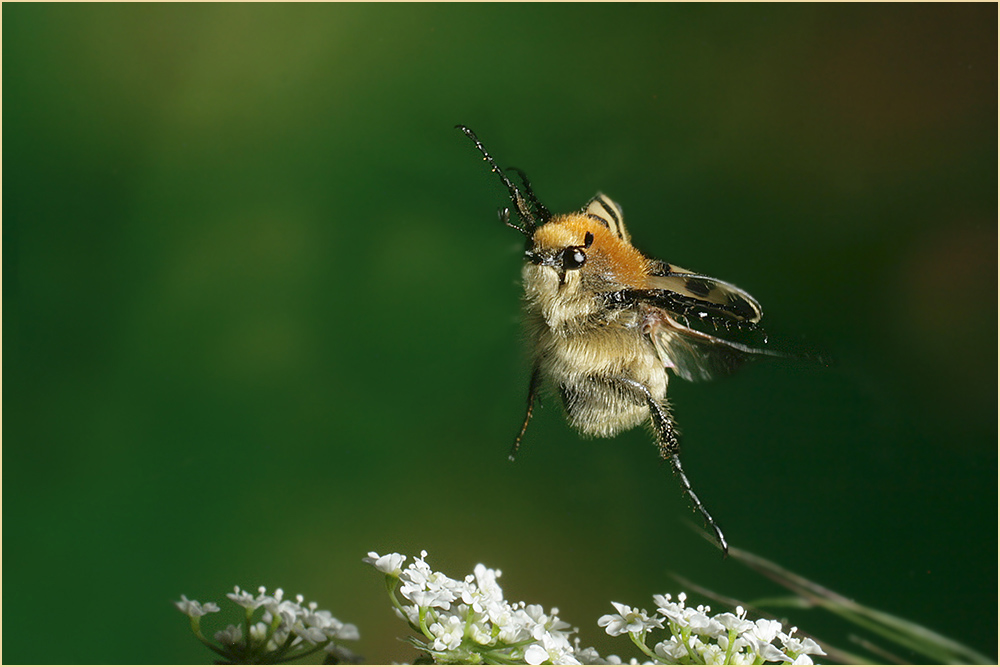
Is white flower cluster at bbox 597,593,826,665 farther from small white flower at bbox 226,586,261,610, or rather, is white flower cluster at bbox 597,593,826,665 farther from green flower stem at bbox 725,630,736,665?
small white flower at bbox 226,586,261,610

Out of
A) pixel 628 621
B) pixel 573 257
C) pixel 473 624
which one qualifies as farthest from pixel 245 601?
pixel 573 257

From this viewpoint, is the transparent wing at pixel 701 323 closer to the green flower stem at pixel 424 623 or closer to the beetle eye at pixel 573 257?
the beetle eye at pixel 573 257

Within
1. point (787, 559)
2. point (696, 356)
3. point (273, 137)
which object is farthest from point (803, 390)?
point (273, 137)

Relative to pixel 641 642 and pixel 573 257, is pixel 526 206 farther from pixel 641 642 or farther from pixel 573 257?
pixel 641 642

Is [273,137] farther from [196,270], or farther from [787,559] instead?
[787,559]

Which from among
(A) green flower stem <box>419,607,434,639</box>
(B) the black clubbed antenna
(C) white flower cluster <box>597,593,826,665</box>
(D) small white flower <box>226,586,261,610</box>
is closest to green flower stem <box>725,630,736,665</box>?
(C) white flower cluster <box>597,593,826,665</box>

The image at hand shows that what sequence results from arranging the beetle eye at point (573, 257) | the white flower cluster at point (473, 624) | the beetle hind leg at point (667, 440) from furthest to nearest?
the beetle hind leg at point (667, 440) → the beetle eye at point (573, 257) → the white flower cluster at point (473, 624)

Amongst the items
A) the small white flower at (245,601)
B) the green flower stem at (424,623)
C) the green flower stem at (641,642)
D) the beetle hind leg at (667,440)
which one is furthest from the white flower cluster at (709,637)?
the beetle hind leg at (667,440)
